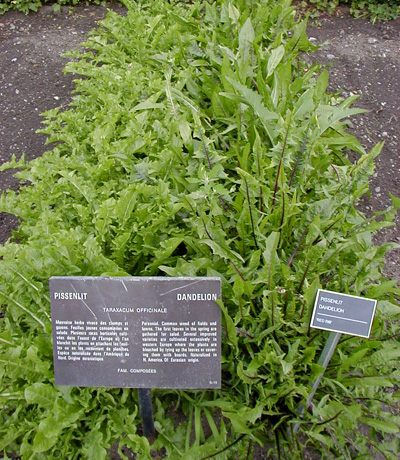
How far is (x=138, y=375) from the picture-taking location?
5.35 feet

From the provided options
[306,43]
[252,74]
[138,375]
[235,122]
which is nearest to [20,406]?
[138,375]

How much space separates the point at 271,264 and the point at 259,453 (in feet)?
2.51

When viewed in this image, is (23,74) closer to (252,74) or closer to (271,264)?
(252,74)

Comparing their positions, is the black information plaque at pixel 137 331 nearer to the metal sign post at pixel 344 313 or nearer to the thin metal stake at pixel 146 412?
the thin metal stake at pixel 146 412

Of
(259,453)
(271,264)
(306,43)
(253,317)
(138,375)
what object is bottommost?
(259,453)

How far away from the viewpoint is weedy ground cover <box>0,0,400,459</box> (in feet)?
6.10

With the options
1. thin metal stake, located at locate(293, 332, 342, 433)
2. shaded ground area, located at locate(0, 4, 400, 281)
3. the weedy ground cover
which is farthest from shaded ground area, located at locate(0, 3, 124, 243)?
thin metal stake, located at locate(293, 332, 342, 433)

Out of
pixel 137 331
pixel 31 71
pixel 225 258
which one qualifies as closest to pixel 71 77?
pixel 31 71

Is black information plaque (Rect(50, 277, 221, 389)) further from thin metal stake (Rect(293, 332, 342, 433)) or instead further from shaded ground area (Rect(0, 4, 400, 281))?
shaded ground area (Rect(0, 4, 400, 281))

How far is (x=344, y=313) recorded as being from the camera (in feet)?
5.06

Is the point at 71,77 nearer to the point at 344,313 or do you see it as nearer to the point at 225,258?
the point at 225,258

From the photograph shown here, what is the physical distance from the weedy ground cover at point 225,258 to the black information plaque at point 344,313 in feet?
0.86

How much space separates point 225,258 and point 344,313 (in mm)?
686

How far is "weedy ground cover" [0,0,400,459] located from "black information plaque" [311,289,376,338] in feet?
0.86
